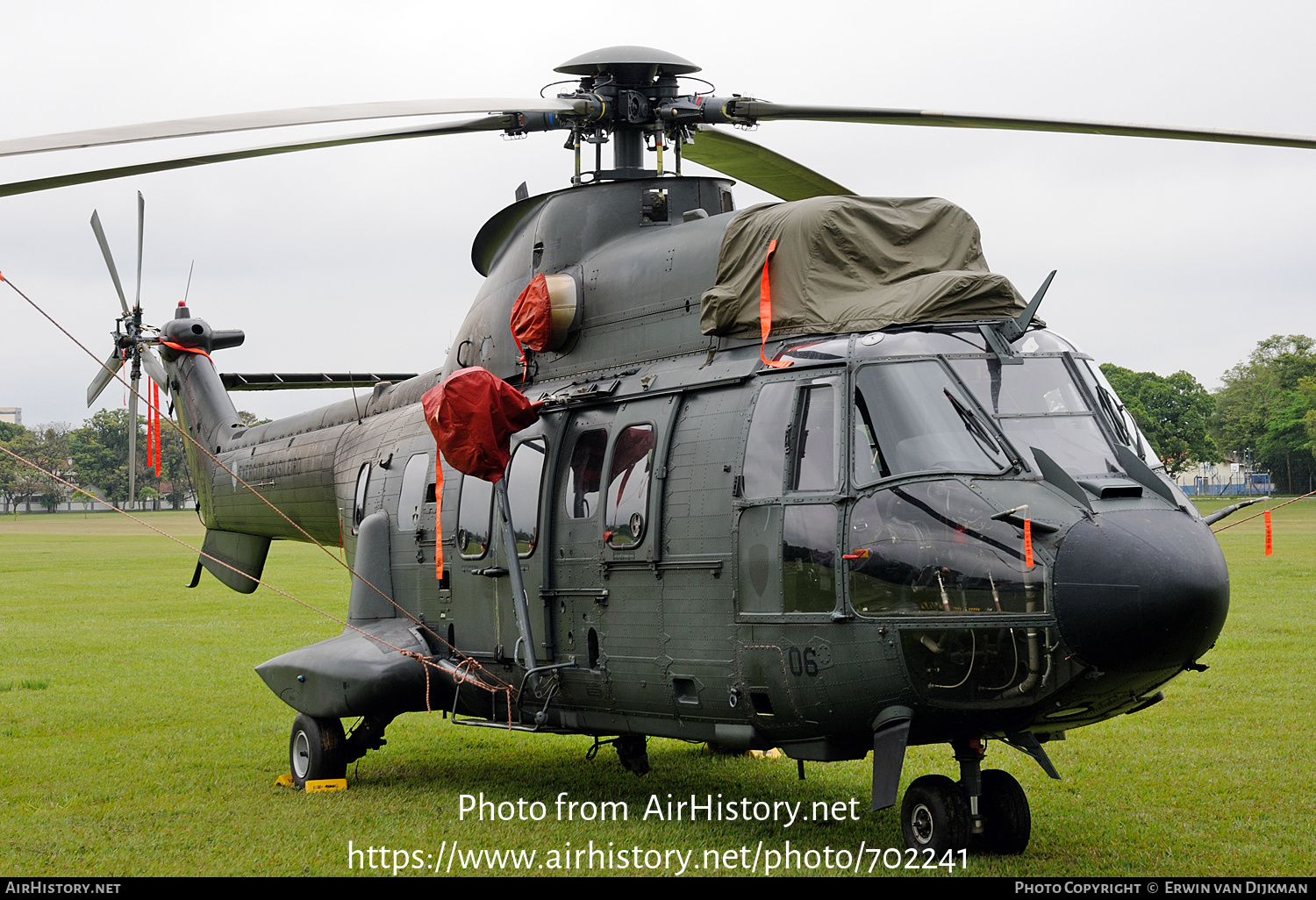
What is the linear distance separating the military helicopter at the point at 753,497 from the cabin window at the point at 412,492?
2 centimetres

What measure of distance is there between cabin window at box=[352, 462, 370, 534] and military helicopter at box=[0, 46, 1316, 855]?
613mm

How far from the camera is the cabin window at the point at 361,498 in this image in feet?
36.5

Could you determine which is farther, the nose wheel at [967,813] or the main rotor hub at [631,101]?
the main rotor hub at [631,101]

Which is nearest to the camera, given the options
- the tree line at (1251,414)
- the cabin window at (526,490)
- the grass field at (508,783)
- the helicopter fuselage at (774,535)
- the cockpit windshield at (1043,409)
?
the helicopter fuselage at (774,535)

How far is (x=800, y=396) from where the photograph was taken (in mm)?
6957

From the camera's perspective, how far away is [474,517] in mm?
9320

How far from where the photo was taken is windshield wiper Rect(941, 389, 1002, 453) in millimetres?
6426

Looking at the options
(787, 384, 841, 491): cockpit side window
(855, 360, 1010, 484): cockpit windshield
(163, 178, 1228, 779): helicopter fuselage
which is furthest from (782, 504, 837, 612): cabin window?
(855, 360, 1010, 484): cockpit windshield

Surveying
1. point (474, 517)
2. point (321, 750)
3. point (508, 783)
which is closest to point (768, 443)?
point (474, 517)

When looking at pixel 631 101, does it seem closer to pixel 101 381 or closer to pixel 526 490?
pixel 526 490

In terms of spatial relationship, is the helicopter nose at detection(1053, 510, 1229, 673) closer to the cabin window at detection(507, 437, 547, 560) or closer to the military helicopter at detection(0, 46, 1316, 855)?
the military helicopter at detection(0, 46, 1316, 855)

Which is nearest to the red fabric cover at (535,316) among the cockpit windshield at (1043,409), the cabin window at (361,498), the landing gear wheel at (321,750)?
the cabin window at (361,498)

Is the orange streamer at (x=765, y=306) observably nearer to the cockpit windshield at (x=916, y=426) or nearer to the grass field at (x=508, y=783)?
the cockpit windshield at (x=916, y=426)

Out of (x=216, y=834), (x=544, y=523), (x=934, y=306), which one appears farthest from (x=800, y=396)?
(x=216, y=834)
